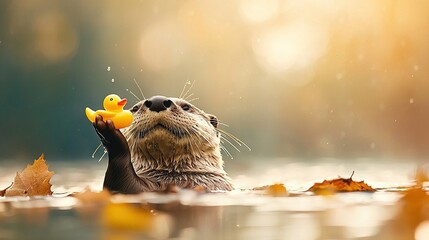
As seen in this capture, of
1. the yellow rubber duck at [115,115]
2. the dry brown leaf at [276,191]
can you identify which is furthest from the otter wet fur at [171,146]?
the yellow rubber duck at [115,115]

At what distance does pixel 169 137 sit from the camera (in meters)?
6.32

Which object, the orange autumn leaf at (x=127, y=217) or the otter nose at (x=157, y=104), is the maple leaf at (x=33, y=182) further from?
the orange autumn leaf at (x=127, y=217)

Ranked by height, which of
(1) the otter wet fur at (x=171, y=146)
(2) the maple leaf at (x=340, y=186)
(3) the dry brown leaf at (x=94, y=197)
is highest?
(1) the otter wet fur at (x=171, y=146)

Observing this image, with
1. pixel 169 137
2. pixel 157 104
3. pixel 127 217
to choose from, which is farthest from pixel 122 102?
pixel 127 217

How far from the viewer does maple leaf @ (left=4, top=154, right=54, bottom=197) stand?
619 centimetres

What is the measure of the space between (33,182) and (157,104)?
115 centimetres

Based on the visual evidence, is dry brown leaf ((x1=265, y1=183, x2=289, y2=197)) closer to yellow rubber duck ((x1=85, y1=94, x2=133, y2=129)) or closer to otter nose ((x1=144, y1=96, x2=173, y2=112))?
otter nose ((x1=144, y1=96, x2=173, y2=112))

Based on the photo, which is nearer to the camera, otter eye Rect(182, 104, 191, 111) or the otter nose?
the otter nose

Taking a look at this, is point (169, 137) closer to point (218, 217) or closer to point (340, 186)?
point (340, 186)

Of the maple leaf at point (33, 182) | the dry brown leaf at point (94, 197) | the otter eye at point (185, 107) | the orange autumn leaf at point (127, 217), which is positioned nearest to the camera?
the orange autumn leaf at point (127, 217)

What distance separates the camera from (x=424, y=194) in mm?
5918

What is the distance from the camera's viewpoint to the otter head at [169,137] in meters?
6.26

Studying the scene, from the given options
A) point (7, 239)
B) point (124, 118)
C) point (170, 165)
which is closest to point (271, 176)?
point (170, 165)

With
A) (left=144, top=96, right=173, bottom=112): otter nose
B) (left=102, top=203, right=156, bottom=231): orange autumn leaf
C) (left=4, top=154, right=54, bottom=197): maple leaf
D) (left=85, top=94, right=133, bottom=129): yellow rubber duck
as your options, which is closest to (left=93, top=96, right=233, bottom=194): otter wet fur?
(left=144, top=96, right=173, bottom=112): otter nose
